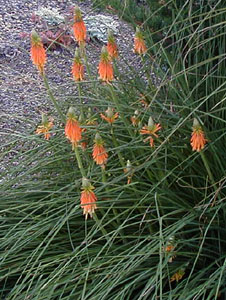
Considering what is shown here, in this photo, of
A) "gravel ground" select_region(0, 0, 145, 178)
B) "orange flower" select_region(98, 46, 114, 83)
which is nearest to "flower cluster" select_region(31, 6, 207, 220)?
"orange flower" select_region(98, 46, 114, 83)

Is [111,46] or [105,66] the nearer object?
[105,66]

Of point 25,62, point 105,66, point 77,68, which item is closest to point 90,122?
point 77,68

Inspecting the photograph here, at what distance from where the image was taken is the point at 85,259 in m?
2.43

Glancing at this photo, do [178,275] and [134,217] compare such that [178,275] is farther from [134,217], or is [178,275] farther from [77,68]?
[77,68]

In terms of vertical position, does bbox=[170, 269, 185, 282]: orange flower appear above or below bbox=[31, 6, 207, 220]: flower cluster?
below

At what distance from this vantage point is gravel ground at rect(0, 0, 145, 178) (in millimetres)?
4129

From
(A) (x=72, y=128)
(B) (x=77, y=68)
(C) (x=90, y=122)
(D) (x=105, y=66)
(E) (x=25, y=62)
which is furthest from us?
(E) (x=25, y=62)

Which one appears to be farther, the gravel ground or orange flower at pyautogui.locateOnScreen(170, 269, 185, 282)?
the gravel ground

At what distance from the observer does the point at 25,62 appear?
5.25 m

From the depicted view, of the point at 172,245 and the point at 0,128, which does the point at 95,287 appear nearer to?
the point at 172,245

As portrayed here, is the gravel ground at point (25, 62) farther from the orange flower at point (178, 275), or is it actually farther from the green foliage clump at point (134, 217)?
the orange flower at point (178, 275)

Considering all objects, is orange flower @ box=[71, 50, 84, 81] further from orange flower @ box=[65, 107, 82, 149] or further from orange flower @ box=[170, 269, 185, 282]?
orange flower @ box=[170, 269, 185, 282]

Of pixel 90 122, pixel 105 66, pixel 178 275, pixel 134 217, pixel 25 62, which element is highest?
pixel 105 66

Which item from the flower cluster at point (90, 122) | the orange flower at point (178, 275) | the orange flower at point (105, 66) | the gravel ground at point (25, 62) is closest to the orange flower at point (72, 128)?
the flower cluster at point (90, 122)
